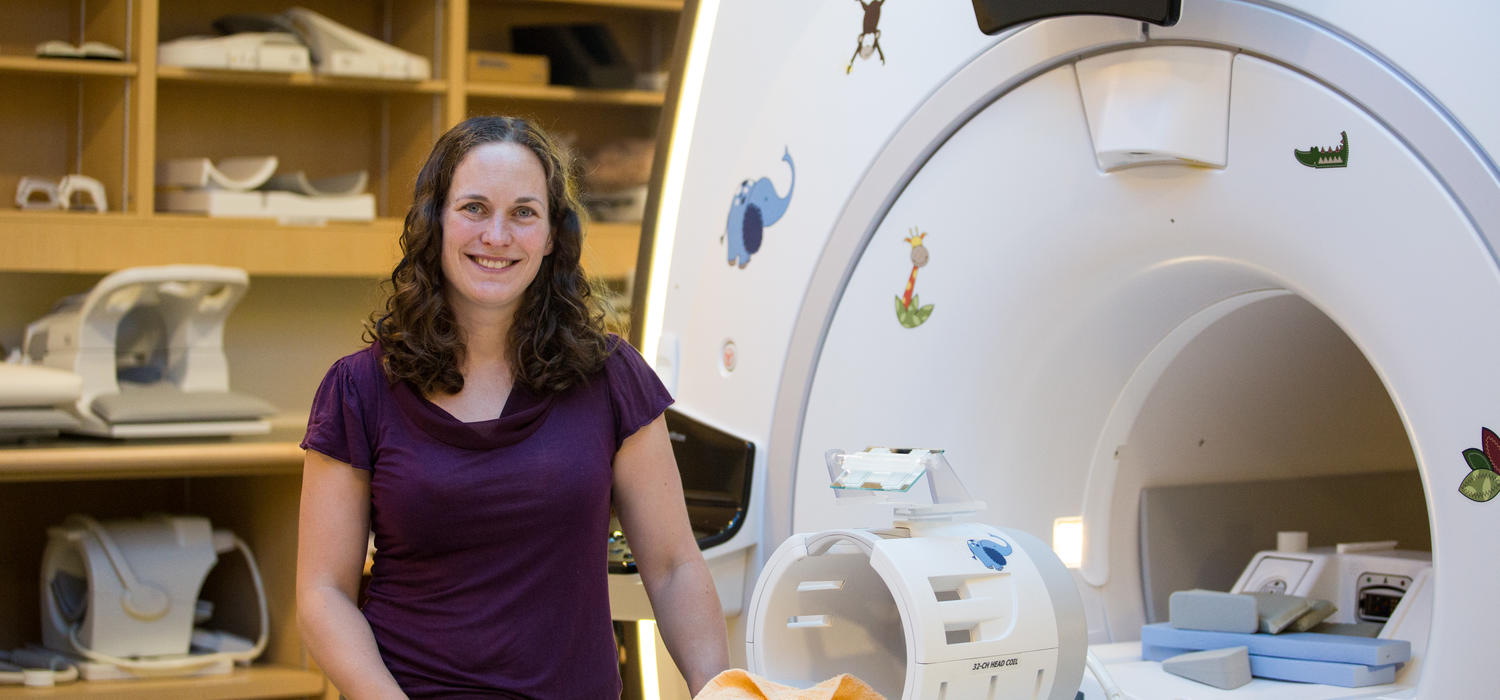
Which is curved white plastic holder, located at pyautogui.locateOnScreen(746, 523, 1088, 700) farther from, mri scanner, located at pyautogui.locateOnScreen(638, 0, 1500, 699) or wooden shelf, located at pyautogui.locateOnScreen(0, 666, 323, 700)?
wooden shelf, located at pyautogui.locateOnScreen(0, 666, 323, 700)

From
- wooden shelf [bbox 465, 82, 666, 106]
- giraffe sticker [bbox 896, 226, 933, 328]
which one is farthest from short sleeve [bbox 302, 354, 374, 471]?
wooden shelf [bbox 465, 82, 666, 106]

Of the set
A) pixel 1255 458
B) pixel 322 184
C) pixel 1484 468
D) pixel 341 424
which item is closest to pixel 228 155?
pixel 322 184

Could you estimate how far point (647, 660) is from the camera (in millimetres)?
2051

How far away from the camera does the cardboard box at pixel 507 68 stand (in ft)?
10.8

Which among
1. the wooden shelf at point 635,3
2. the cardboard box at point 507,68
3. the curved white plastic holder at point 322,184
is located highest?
the wooden shelf at point 635,3

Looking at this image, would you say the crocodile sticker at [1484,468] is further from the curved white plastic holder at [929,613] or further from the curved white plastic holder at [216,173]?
the curved white plastic holder at [216,173]

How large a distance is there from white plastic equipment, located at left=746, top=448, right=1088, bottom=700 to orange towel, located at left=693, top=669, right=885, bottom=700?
0.16 ft

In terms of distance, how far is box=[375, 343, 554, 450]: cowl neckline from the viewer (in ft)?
4.43

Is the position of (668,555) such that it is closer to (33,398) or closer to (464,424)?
(464,424)

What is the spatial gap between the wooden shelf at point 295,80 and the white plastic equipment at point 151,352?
467mm

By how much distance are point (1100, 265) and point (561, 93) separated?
2.07 metres

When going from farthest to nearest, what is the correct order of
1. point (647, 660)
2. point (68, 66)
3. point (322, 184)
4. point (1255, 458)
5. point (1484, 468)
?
point (322, 184) → point (68, 66) → point (647, 660) → point (1255, 458) → point (1484, 468)

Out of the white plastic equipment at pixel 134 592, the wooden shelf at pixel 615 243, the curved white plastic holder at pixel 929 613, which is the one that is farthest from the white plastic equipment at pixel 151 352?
the curved white plastic holder at pixel 929 613

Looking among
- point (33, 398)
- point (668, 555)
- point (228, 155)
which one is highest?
point (228, 155)
